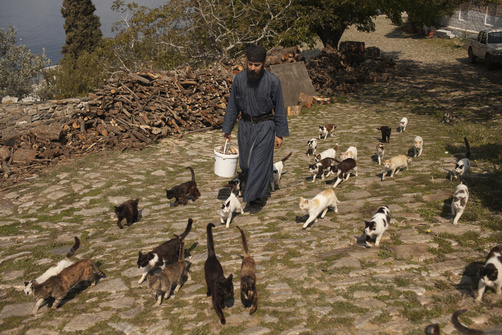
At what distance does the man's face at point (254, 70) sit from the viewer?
677 centimetres

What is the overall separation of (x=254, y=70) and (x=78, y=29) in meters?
40.1

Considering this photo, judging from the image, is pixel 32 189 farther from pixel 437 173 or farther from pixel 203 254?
pixel 437 173

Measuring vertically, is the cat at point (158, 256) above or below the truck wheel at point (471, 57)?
below

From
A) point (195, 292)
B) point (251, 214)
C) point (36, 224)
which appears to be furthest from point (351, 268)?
point (36, 224)

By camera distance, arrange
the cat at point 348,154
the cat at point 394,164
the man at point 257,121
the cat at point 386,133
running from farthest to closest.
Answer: the cat at point 386,133
the cat at point 348,154
the cat at point 394,164
the man at point 257,121

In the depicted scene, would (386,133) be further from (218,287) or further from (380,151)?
(218,287)

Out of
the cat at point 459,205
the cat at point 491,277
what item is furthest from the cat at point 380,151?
the cat at point 491,277

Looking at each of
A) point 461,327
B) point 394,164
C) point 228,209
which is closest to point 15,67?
point 228,209

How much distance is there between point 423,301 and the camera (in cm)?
458

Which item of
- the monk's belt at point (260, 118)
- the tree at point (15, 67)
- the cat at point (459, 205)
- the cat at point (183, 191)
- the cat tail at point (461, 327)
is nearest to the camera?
the cat tail at point (461, 327)

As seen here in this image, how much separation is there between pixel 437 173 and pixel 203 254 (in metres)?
5.67

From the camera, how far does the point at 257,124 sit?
7285 mm

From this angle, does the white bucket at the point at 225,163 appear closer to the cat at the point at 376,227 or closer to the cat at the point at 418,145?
the cat at the point at 376,227

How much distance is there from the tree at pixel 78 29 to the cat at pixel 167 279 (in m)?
40.1
